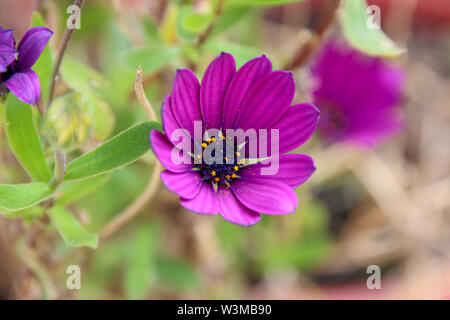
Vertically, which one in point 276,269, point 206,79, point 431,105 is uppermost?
point 431,105

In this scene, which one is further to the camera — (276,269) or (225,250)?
(276,269)

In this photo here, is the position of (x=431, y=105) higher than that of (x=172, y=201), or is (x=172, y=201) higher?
(x=431, y=105)

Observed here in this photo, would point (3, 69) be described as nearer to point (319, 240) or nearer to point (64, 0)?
point (64, 0)

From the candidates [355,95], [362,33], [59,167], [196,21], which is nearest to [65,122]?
[59,167]

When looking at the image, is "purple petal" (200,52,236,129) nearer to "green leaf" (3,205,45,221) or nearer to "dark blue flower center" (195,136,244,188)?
"dark blue flower center" (195,136,244,188)

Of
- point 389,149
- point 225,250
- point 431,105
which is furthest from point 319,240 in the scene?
point 431,105

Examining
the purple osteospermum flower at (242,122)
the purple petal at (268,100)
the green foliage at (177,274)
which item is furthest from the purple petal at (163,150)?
the green foliage at (177,274)
